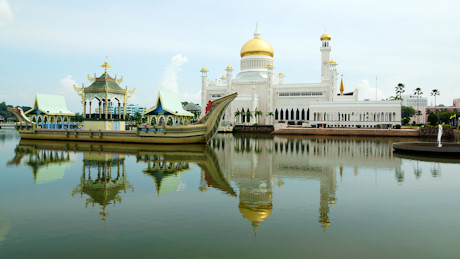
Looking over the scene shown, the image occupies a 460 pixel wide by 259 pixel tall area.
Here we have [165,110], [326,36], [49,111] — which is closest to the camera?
[165,110]

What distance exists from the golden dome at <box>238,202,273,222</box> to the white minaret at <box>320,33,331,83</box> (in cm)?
6018

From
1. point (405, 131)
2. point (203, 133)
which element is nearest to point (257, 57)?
point (405, 131)

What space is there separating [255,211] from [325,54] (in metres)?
62.9

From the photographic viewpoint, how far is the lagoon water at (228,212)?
6.59 m

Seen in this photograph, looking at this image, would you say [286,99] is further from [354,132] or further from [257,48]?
[354,132]

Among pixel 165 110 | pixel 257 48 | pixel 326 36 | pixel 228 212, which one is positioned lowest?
pixel 228 212

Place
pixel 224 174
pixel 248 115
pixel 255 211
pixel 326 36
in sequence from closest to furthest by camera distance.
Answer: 1. pixel 255 211
2. pixel 224 174
3. pixel 248 115
4. pixel 326 36

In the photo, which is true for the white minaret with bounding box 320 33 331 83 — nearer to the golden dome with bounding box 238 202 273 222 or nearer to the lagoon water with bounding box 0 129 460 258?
the lagoon water with bounding box 0 129 460 258

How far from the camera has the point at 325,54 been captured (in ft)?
219

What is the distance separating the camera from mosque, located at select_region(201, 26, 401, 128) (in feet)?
185

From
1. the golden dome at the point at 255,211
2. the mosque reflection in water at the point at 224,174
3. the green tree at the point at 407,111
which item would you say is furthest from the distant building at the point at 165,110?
the green tree at the point at 407,111

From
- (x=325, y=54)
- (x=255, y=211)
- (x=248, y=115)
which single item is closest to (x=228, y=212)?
(x=255, y=211)

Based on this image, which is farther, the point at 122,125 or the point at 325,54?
the point at 325,54

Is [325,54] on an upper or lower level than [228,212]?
upper
